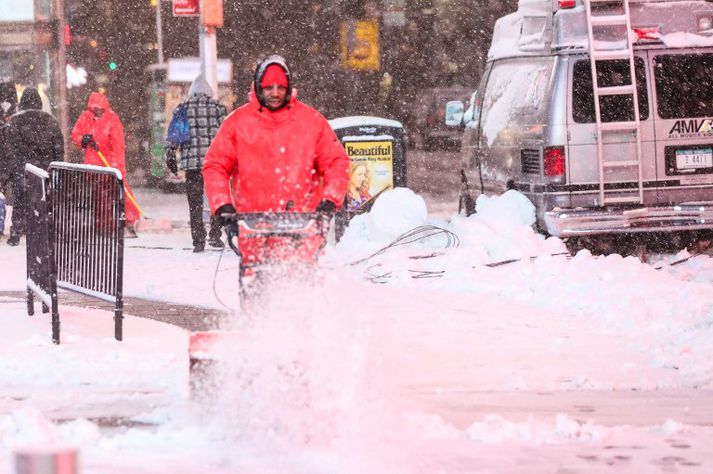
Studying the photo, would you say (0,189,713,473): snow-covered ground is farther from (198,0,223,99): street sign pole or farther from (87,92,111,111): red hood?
(198,0,223,99): street sign pole

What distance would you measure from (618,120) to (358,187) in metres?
3.89

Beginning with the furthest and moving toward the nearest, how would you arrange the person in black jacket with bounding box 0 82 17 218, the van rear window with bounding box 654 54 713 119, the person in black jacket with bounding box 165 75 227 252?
1. the person in black jacket with bounding box 0 82 17 218
2. the person in black jacket with bounding box 165 75 227 252
3. the van rear window with bounding box 654 54 713 119

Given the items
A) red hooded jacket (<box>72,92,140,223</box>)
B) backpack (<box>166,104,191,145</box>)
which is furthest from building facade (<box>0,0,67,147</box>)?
backpack (<box>166,104,191,145</box>)

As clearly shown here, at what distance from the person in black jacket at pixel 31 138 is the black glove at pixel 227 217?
9.56m

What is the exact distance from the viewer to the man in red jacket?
23.9 ft

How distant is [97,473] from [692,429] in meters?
2.81

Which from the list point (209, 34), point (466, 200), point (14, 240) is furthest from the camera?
point (209, 34)

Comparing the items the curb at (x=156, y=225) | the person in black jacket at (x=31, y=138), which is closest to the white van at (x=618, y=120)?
the person in black jacket at (x=31, y=138)

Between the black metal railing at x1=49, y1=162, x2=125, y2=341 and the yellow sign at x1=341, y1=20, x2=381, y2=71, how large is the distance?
1494 inches

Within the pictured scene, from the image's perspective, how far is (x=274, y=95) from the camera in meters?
7.27

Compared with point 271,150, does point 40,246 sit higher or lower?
lower

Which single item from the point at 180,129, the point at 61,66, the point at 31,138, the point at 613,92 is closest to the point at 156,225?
the point at 31,138

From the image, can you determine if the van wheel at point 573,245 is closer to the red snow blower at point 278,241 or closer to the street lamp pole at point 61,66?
the red snow blower at point 278,241

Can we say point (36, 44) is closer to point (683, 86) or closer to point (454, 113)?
point (454, 113)
